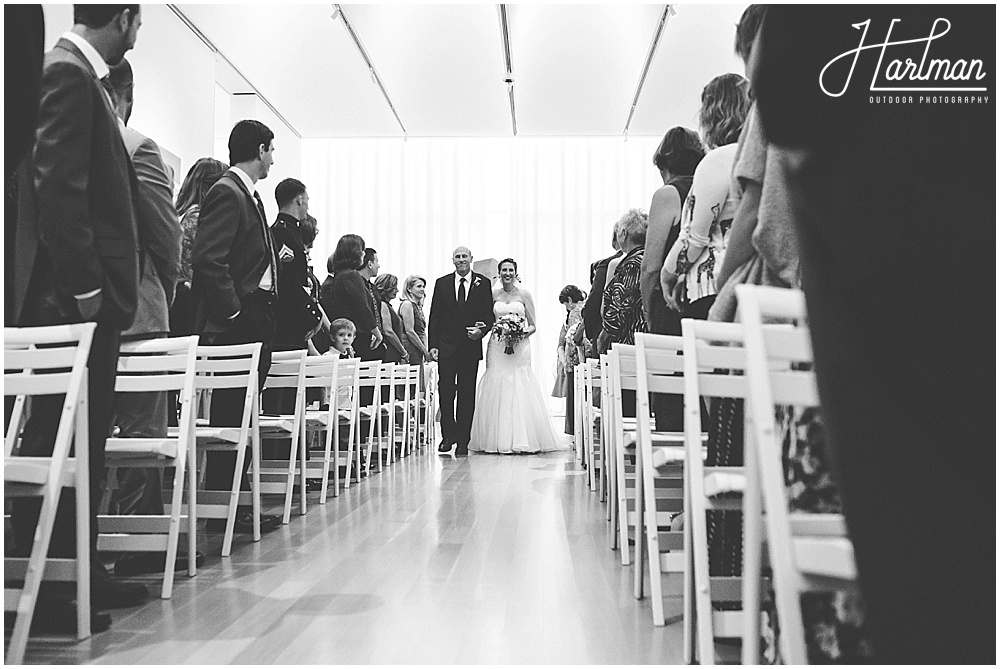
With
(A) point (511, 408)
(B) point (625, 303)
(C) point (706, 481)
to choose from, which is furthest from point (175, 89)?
(C) point (706, 481)

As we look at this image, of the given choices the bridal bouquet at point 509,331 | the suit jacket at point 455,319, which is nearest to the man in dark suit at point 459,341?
the suit jacket at point 455,319

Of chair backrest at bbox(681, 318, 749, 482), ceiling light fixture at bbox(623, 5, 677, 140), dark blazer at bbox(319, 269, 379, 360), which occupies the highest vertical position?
ceiling light fixture at bbox(623, 5, 677, 140)

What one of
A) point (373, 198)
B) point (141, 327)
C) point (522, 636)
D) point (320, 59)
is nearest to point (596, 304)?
point (141, 327)

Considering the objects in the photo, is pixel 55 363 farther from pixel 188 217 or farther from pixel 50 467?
pixel 188 217

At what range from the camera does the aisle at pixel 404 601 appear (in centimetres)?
194

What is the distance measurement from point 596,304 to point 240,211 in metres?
2.47

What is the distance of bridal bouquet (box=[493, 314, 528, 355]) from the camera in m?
7.80

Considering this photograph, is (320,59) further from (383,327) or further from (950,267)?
(950,267)

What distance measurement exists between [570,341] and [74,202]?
6.07m

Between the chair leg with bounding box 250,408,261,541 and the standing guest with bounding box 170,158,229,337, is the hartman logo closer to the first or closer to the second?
the chair leg with bounding box 250,408,261,541

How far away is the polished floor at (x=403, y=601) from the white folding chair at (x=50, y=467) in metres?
0.14

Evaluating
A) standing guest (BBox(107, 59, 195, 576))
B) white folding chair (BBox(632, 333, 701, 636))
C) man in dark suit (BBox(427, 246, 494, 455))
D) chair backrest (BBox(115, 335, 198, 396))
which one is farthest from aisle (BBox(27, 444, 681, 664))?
man in dark suit (BBox(427, 246, 494, 455))

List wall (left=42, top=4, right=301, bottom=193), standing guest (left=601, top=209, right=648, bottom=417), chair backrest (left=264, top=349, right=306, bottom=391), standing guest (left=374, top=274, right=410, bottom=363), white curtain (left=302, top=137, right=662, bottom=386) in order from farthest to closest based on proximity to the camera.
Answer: white curtain (left=302, top=137, right=662, bottom=386) < standing guest (left=374, top=274, right=410, bottom=363) < wall (left=42, top=4, right=301, bottom=193) < standing guest (left=601, top=209, right=648, bottom=417) < chair backrest (left=264, top=349, right=306, bottom=391)

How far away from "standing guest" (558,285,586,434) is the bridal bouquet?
425mm
